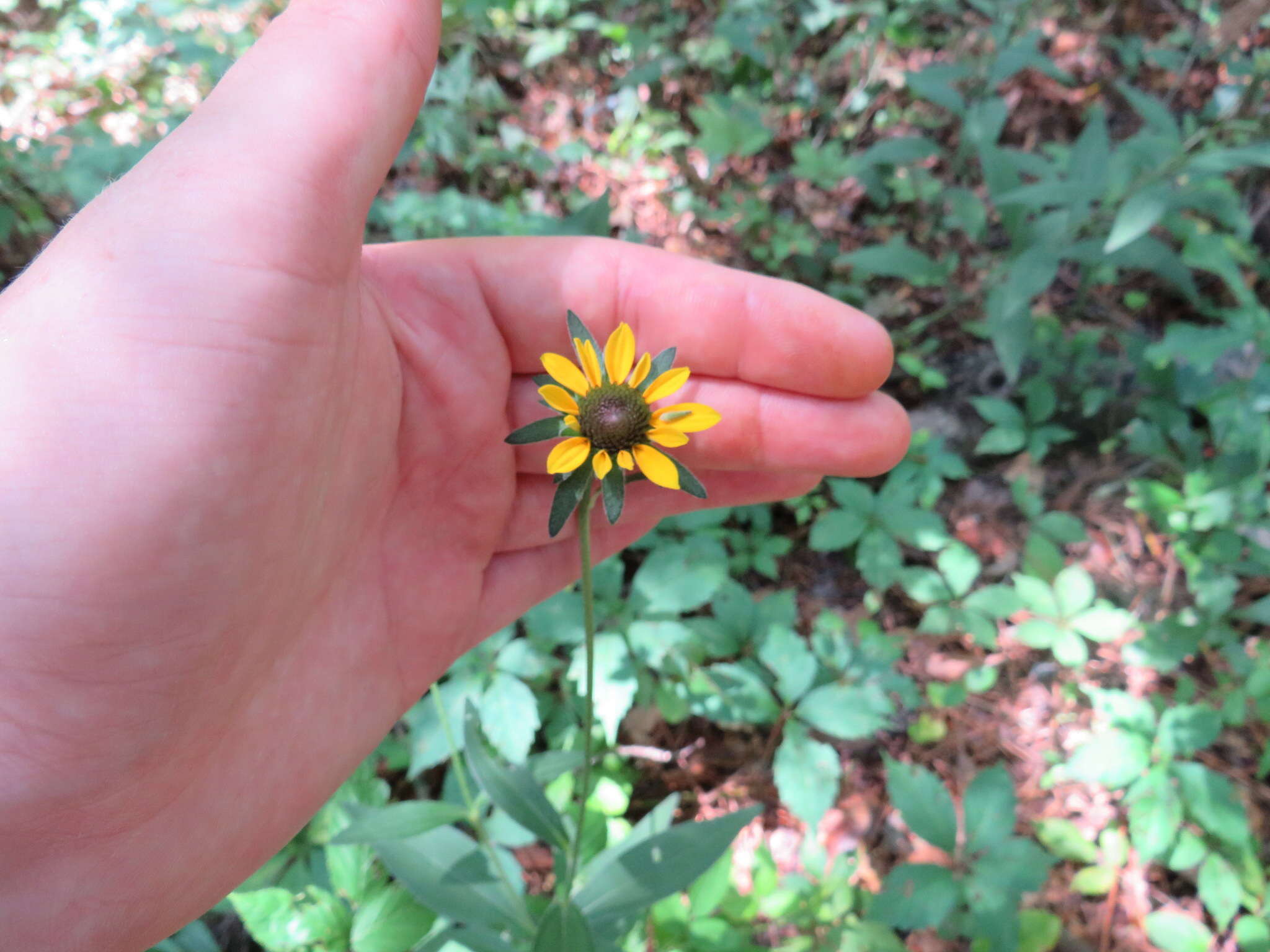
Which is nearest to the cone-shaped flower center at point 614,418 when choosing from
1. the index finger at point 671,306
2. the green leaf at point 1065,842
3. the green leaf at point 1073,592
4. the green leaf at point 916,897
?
the index finger at point 671,306

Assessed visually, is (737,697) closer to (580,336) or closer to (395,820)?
(395,820)

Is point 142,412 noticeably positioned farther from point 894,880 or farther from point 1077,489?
point 1077,489

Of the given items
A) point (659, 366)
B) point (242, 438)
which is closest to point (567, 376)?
point (659, 366)

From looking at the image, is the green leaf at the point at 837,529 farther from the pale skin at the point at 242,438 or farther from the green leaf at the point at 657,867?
the green leaf at the point at 657,867

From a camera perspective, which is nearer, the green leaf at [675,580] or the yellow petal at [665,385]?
the yellow petal at [665,385]

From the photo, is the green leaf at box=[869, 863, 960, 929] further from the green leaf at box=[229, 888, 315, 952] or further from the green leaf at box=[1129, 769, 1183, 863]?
the green leaf at box=[229, 888, 315, 952]
